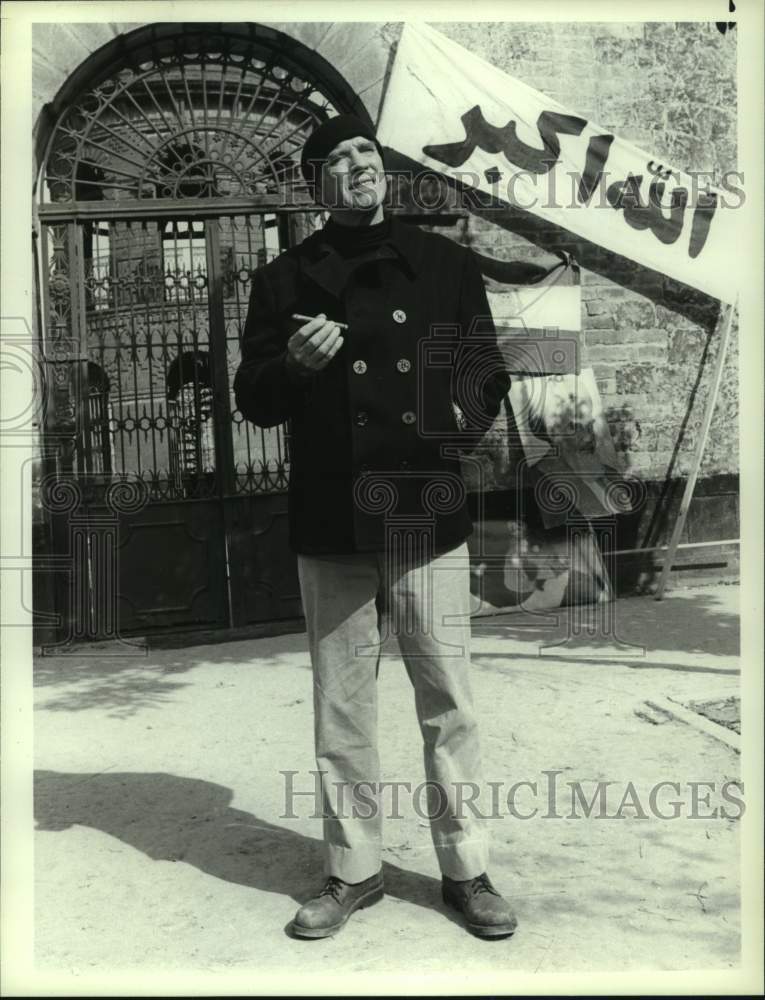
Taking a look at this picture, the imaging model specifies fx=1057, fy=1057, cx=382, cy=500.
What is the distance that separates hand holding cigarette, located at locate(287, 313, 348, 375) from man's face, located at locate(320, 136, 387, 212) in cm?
38

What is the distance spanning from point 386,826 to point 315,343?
74.9 inches

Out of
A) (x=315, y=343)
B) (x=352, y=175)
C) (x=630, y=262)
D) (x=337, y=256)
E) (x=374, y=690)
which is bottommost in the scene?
(x=374, y=690)

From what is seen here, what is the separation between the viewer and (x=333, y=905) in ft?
10.2

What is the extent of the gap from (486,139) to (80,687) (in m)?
4.46

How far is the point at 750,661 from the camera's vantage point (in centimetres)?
335

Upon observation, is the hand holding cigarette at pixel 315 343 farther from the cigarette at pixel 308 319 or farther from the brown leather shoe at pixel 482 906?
the brown leather shoe at pixel 482 906

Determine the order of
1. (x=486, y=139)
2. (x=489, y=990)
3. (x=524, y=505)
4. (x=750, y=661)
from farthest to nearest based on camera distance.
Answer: (x=524, y=505) → (x=486, y=139) → (x=750, y=661) → (x=489, y=990)

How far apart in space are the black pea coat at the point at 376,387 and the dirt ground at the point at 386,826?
1144 mm

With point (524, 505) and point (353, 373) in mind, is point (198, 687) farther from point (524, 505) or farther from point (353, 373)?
point (353, 373)

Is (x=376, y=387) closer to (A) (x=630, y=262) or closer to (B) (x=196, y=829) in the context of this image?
(B) (x=196, y=829)

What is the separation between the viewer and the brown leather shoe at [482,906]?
3012 millimetres

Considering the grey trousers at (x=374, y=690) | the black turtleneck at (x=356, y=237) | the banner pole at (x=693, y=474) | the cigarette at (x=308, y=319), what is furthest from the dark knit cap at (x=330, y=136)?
the banner pole at (x=693, y=474)

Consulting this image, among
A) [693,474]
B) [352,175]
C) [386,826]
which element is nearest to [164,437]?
[693,474]

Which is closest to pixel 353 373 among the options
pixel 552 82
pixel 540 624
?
pixel 540 624
